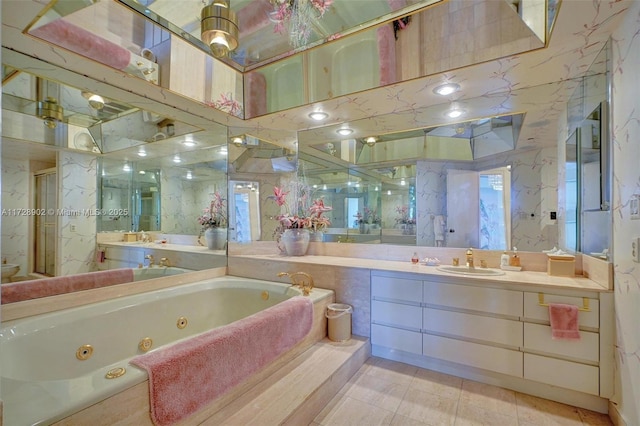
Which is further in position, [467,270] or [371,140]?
[371,140]

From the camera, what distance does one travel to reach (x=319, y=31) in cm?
256

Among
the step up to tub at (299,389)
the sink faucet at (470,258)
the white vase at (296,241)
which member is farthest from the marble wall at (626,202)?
the white vase at (296,241)

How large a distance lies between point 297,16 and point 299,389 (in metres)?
2.73

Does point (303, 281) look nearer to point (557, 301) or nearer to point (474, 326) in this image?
point (474, 326)

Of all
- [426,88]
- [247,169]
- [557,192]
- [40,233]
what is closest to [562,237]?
[557,192]

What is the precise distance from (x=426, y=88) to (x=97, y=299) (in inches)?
116

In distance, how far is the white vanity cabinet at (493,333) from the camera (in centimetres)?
180

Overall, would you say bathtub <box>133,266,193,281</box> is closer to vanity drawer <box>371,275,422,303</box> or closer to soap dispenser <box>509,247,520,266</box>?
vanity drawer <box>371,275,422,303</box>

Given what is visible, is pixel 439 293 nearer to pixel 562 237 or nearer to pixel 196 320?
pixel 562 237

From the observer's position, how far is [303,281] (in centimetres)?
268

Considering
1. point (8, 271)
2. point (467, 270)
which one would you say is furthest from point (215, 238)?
point (467, 270)

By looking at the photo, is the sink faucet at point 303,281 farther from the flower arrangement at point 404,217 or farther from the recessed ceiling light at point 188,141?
the recessed ceiling light at point 188,141

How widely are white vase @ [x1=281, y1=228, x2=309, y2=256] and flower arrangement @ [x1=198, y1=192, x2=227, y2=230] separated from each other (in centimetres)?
70

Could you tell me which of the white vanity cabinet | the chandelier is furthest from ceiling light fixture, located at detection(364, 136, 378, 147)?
the white vanity cabinet
